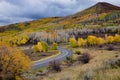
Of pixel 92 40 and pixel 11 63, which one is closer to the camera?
pixel 11 63

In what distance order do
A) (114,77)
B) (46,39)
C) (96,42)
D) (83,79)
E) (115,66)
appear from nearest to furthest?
(114,77) → (83,79) → (115,66) → (96,42) → (46,39)

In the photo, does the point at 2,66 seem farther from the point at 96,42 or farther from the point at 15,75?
the point at 96,42

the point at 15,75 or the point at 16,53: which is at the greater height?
the point at 16,53

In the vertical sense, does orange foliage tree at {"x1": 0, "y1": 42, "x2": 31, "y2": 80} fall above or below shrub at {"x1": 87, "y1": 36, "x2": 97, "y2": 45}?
above

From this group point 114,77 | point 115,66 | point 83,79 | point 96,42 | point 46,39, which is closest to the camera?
point 114,77

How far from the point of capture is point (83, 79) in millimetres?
12086

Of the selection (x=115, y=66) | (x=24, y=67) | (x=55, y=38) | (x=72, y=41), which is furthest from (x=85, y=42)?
(x=115, y=66)

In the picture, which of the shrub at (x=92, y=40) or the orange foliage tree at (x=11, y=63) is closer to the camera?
the orange foliage tree at (x=11, y=63)

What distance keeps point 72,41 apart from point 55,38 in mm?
49786

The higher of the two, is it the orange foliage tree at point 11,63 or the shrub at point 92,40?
the orange foliage tree at point 11,63

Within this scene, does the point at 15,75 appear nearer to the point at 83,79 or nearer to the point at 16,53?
the point at 16,53

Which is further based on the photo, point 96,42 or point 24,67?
point 96,42

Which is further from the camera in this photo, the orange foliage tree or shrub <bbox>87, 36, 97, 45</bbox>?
shrub <bbox>87, 36, 97, 45</bbox>

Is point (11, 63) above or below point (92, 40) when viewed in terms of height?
above
